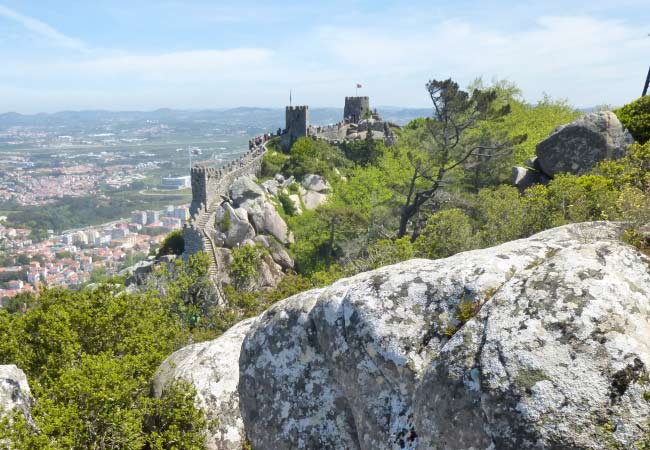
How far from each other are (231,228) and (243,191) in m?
4.87

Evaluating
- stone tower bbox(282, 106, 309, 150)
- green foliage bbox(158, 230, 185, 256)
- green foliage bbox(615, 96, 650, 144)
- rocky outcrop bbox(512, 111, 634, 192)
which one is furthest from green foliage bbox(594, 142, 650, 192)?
stone tower bbox(282, 106, 309, 150)

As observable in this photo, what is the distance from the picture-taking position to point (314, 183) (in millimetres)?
48875

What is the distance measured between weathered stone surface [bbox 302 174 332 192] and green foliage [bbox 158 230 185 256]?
1363 cm

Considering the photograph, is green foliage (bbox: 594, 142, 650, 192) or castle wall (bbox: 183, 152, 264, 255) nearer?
green foliage (bbox: 594, 142, 650, 192)

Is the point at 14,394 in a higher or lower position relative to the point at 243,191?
lower

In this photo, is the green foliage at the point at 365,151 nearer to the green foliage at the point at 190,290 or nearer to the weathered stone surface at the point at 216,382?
the green foliage at the point at 190,290

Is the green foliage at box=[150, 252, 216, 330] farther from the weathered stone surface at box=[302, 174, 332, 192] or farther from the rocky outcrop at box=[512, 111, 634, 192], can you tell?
the weathered stone surface at box=[302, 174, 332, 192]

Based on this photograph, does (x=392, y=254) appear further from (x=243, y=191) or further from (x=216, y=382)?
(x=243, y=191)

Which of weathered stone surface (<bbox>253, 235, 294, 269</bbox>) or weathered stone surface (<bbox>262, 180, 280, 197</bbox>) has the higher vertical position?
weathered stone surface (<bbox>262, 180, 280, 197</bbox>)

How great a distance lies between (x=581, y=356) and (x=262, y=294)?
22.2 metres

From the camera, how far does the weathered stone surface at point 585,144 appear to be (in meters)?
22.0

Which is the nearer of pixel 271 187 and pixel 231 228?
pixel 231 228

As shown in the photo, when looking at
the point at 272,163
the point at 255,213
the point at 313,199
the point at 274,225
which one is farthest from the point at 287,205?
the point at 272,163

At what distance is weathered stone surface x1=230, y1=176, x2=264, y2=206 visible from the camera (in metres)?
41.7
